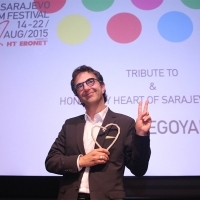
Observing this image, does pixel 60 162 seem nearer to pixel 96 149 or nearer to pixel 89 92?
pixel 96 149

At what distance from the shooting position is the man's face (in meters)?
1.29

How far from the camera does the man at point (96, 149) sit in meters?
1.14

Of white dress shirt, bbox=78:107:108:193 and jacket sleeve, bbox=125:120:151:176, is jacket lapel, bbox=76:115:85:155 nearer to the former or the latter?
white dress shirt, bbox=78:107:108:193

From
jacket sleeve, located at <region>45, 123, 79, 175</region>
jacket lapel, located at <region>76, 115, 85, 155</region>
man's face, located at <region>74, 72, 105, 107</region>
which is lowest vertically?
jacket sleeve, located at <region>45, 123, 79, 175</region>

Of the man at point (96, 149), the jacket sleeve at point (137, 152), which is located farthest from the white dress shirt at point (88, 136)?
the jacket sleeve at point (137, 152)

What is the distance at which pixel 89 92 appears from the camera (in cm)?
129

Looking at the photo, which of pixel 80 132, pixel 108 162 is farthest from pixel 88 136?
pixel 108 162

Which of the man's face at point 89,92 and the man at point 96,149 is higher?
the man's face at point 89,92

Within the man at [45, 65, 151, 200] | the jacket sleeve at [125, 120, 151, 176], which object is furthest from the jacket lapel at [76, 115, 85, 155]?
the jacket sleeve at [125, 120, 151, 176]

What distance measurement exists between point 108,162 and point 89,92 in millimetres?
299

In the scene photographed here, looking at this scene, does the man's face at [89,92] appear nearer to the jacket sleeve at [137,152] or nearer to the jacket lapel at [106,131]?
the jacket lapel at [106,131]

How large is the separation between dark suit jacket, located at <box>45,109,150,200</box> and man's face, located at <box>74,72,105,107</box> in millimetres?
83

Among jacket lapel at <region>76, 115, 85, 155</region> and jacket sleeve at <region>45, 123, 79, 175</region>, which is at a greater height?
jacket lapel at <region>76, 115, 85, 155</region>

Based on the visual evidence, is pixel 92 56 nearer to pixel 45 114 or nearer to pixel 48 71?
pixel 48 71
